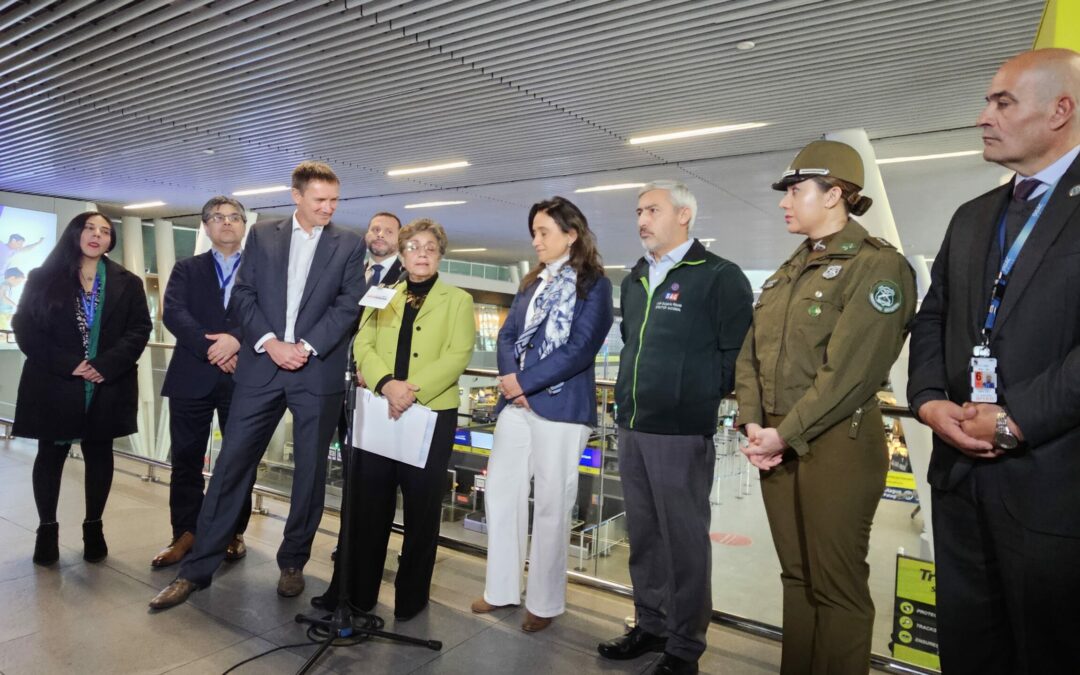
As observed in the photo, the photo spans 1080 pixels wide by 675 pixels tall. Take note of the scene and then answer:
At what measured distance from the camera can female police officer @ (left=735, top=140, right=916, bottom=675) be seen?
1.78 meters

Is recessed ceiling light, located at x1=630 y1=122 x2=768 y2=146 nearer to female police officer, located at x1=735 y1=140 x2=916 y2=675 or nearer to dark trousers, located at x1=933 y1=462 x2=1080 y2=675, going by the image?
female police officer, located at x1=735 y1=140 x2=916 y2=675

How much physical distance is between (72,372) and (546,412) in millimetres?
2340

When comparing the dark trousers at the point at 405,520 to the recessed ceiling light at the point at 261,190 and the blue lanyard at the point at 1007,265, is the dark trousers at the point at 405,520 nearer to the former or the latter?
the blue lanyard at the point at 1007,265

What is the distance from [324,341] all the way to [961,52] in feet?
17.1

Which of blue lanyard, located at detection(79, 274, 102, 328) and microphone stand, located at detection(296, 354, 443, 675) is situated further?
blue lanyard, located at detection(79, 274, 102, 328)

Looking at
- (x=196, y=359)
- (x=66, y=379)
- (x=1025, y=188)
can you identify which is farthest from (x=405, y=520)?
(x=1025, y=188)

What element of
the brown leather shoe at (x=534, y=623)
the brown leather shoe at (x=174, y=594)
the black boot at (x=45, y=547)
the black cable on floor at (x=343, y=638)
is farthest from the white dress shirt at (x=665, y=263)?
the black boot at (x=45, y=547)

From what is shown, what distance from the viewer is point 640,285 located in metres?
2.49

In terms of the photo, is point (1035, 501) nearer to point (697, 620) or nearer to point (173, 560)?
point (697, 620)

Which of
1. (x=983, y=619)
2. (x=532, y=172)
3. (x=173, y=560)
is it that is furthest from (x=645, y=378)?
(x=532, y=172)

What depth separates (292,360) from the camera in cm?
272

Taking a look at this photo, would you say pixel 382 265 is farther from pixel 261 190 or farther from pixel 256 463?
pixel 261 190

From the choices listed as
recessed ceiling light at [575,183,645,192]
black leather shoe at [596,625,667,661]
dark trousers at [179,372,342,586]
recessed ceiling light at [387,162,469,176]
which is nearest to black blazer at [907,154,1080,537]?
black leather shoe at [596,625,667,661]

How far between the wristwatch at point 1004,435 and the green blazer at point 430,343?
1854 mm
